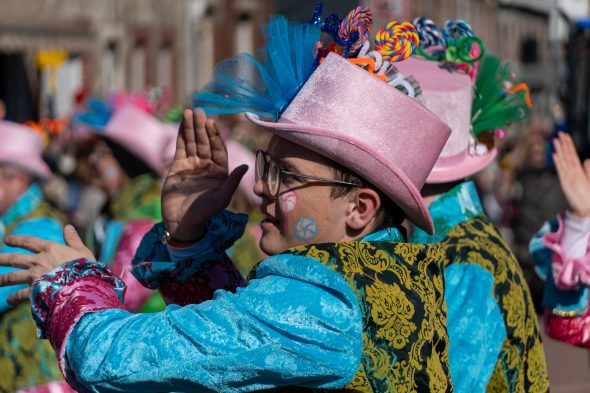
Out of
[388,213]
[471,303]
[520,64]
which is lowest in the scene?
[520,64]

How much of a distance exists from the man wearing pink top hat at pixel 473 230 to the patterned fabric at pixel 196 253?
55cm

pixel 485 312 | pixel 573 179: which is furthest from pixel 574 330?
pixel 485 312

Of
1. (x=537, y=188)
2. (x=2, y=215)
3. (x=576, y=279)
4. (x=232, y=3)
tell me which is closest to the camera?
(x=576, y=279)

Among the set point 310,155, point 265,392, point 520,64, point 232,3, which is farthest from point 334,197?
point 520,64

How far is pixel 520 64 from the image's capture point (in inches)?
1732

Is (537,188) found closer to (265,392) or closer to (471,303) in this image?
(471,303)

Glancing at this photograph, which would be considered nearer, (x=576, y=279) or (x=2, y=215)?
(x=576, y=279)

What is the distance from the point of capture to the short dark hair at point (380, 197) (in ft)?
7.80

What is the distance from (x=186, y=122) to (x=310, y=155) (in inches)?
22.8

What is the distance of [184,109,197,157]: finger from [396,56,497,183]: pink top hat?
714 mm

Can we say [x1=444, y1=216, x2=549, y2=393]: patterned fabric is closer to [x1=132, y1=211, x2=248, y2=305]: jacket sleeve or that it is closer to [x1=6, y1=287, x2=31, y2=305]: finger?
[x1=132, y1=211, x2=248, y2=305]: jacket sleeve

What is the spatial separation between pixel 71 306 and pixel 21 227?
2.05 meters

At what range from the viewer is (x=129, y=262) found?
4.32 meters

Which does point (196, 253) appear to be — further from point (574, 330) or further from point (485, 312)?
point (574, 330)
